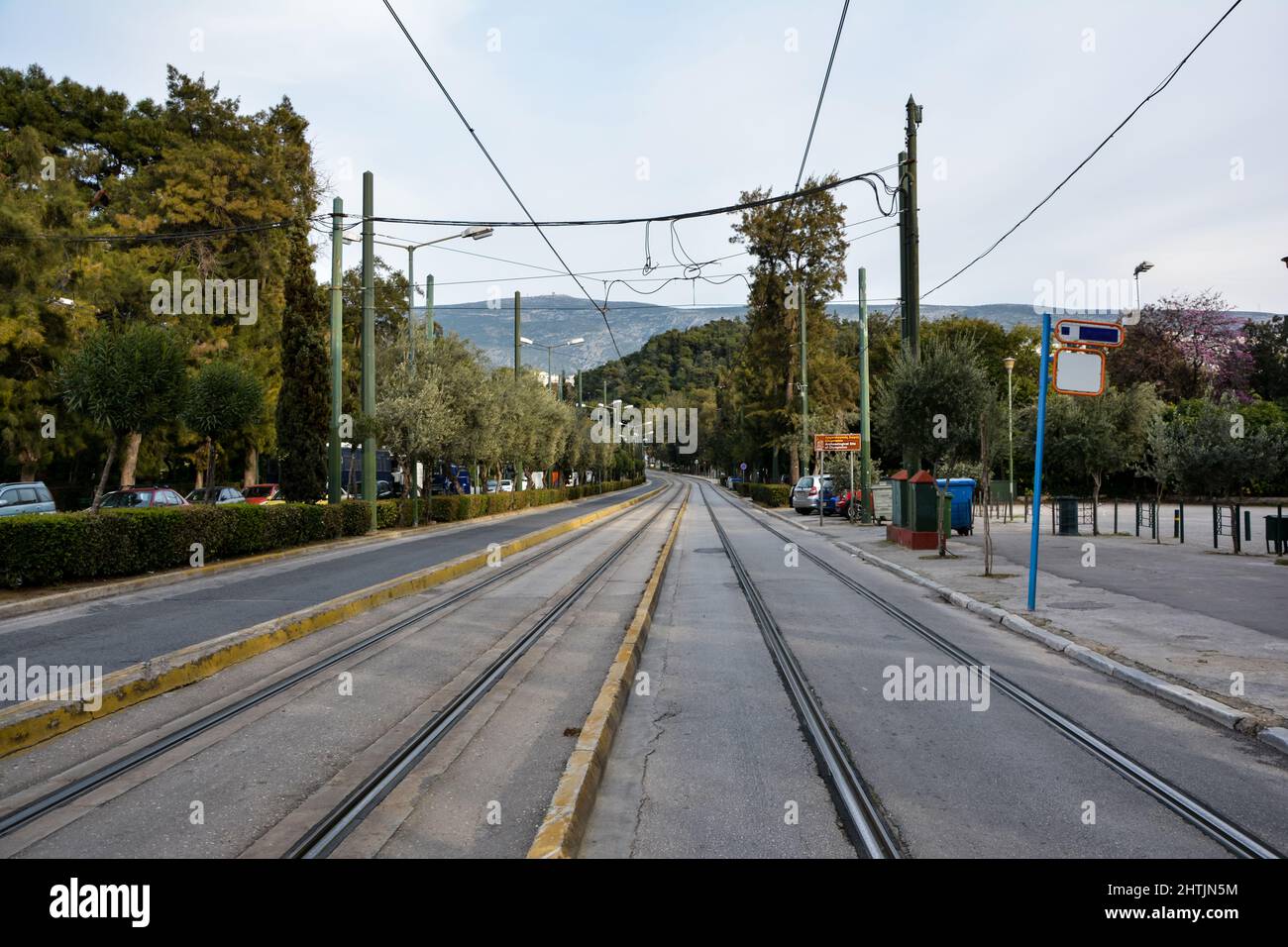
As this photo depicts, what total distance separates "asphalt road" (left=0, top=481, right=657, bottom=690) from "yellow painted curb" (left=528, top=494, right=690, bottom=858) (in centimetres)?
461

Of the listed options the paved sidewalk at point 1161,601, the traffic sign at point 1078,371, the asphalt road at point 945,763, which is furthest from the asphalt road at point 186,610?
the traffic sign at point 1078,371

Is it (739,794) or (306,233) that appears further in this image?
(306,233)

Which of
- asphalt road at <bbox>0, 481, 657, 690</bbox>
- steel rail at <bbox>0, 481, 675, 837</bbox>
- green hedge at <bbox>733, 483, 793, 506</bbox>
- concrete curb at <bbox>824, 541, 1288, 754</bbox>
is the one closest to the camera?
steel rail at <bbox>0, 481, 675, 837</bbox>

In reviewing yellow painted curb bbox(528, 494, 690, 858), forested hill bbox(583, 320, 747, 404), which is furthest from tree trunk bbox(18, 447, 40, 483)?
forested hill bbox(583, 320, 747, 404)

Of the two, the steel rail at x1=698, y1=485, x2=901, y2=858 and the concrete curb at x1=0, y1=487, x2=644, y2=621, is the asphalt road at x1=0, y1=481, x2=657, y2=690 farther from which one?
the steel rail at x1=698, y1=485, x2=901, y2=858

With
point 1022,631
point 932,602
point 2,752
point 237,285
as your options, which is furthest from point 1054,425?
point 237,285

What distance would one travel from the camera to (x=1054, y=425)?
28562mm

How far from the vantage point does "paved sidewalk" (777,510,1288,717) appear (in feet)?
25.4

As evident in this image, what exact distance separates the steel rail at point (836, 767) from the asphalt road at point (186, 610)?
19.8 feet

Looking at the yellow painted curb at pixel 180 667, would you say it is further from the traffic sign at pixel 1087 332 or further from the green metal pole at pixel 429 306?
the green metal pole at pixel 429 306

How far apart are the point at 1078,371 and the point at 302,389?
23.9 metres

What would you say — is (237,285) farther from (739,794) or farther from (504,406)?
(739,794)

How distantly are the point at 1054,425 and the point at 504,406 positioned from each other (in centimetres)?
2505
